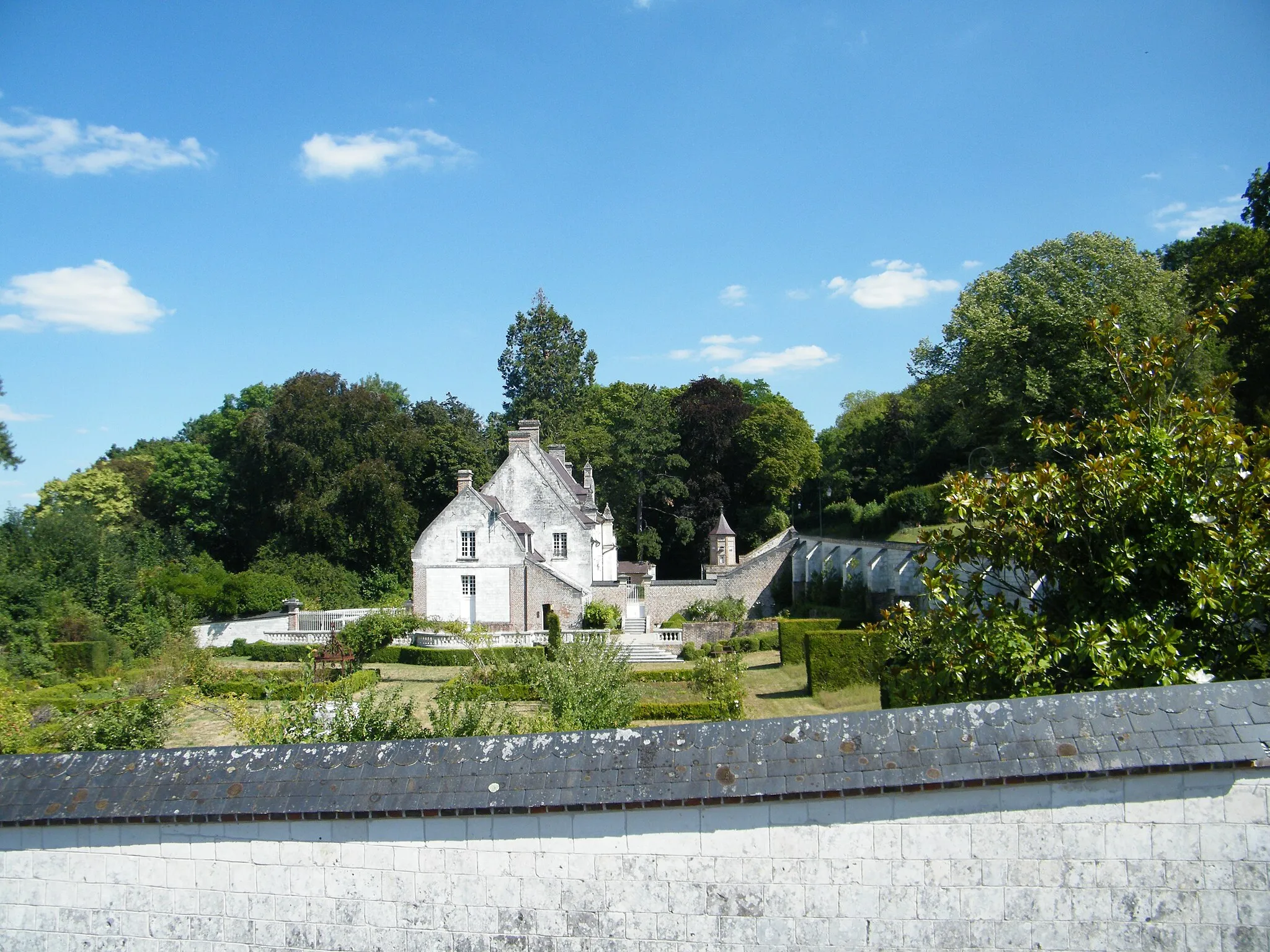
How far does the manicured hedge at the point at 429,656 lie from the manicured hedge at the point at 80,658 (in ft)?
27.8

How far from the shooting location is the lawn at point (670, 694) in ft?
57.5

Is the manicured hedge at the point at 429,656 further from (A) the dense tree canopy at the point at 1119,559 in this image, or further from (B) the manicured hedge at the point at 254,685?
(A) the dense tree canopy at the point at 1119,559

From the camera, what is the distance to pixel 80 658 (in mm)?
27281

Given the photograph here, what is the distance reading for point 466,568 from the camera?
35.9 meters

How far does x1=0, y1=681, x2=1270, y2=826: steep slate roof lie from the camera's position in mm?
5707

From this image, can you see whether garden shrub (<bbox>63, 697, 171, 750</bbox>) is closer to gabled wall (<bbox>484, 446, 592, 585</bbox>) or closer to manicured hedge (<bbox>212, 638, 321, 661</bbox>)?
manicured hedge (<bbox>212, 638, 321, 661</bbox>)

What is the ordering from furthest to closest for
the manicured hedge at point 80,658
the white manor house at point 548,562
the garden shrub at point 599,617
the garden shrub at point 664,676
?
the white manor house at point 548,562 < the garden shrub at point 599,617 < the manicured hedge at point 80,658 < the garden shrub at point 664,676

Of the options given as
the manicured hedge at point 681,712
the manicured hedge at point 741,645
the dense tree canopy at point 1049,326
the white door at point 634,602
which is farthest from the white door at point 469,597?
the dense tree canopy at point 1049,326

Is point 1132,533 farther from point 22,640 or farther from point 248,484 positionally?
point 248,484

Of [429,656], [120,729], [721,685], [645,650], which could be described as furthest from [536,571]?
[120,729]

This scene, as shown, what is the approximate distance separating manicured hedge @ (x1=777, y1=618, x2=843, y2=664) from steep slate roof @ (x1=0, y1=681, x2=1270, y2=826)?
22278mm

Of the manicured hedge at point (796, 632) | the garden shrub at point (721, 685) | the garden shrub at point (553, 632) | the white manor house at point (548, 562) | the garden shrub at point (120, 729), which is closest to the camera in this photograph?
the garden shrub at point (120, 729)

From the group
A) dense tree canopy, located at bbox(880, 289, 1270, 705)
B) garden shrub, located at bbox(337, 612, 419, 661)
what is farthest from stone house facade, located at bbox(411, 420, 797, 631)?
dense tree canopy, located at bbox(880, 289, 1270, 705)

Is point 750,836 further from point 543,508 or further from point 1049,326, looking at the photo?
point 543,508
